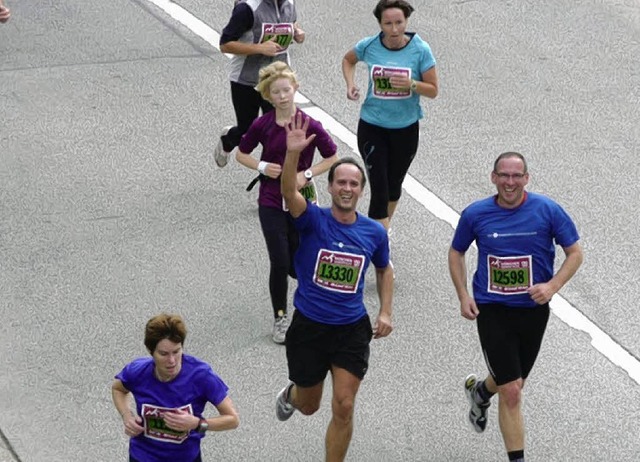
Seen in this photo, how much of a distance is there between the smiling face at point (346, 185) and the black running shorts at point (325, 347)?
29.7 inches

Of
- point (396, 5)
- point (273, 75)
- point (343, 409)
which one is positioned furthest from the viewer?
point (396, 5)

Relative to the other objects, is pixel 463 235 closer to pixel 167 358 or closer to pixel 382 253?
pixel 382 253

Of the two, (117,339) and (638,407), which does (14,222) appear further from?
(638,407)

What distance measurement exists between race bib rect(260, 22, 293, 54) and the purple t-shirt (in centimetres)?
157

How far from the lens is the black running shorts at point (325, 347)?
30.6ft

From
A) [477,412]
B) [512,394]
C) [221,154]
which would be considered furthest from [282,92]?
Answer: [221,154]

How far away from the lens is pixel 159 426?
8.27 metres

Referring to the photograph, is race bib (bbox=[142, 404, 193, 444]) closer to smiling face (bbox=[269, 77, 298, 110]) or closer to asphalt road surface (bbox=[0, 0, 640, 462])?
asphalt road surface (bbox=[0, 0, 640, 462])

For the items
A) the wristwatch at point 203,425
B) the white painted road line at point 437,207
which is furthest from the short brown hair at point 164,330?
the white painted road line at point 437,207

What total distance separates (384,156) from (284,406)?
2.70 m

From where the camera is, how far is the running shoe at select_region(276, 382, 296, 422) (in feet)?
32.5

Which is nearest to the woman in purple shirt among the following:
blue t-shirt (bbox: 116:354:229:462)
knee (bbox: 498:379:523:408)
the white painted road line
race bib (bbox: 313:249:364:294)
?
race bib (bbox: 313:249:364:294)

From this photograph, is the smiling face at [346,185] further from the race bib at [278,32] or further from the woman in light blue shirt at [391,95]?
the race bib at [278,32]

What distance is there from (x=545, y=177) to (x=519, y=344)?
434 centimetres
